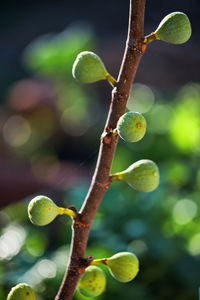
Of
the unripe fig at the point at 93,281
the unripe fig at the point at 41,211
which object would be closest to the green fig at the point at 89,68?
the unripe fig at the point at 41,211

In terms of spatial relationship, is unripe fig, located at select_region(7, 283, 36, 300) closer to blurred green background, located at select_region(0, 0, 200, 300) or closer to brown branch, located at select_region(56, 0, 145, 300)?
brown branch, located at select_region(56, 0, 145, 300)

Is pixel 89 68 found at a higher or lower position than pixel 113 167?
higher

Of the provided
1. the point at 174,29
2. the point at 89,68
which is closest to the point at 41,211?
the point at 89,68

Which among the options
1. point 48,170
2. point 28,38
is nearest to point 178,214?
point 48,170

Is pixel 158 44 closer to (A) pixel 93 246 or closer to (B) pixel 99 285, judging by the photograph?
(A) pixel 93 246

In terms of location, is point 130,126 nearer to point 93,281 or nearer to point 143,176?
point 143,176

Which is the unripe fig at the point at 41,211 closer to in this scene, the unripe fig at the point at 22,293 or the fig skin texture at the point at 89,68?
the unripe fig at the point at 22,293
